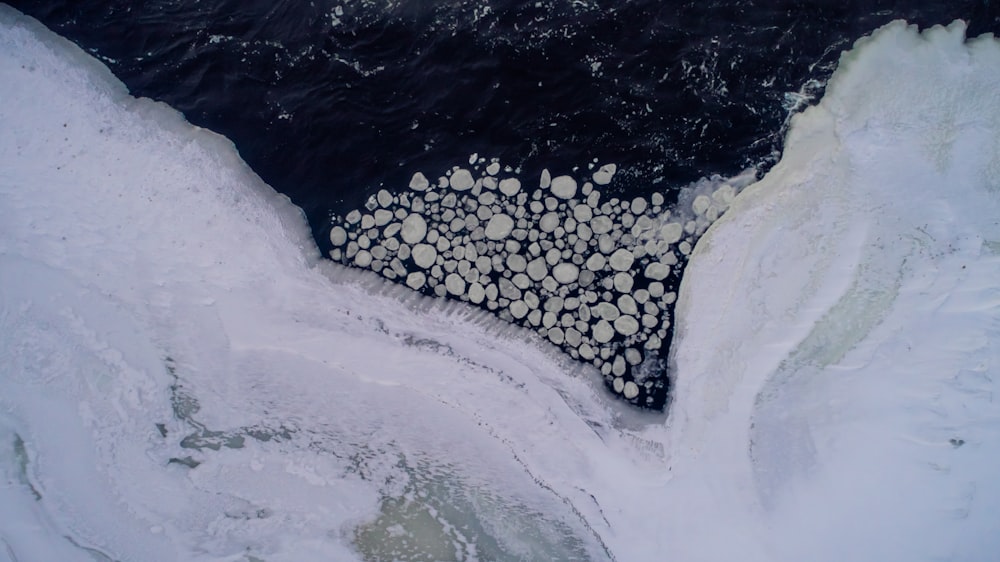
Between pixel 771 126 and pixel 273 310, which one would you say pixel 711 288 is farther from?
pixel 273 310

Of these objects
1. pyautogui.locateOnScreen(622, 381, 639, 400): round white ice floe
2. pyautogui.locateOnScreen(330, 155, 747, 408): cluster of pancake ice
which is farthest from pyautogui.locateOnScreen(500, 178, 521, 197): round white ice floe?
pyautogui.locateOnScreen(622, 381, 639, 400): round white ice floe

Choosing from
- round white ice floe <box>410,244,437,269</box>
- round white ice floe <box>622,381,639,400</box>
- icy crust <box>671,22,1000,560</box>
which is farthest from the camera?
round white ice floe <box>410,244,437,269</box>

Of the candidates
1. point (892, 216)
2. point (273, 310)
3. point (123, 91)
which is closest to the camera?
point (892, 216)

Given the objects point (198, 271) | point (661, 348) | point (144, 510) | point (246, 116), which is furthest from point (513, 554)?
point (246, 116)

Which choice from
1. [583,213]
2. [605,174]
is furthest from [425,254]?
[605,174]

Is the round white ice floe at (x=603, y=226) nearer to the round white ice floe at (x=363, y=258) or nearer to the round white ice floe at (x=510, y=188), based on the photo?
the round white ice floe at (x=510, y=188)

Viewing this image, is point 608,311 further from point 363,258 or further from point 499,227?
point 363,258

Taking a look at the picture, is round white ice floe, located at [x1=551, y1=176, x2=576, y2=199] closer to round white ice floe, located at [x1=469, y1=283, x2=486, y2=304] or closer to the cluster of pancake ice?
the cluster of pancake ice

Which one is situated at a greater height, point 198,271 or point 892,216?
point 892,216

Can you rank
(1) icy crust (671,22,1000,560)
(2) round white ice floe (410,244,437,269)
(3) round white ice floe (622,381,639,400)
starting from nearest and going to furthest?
(1) icy crust (671,22,1000,560) < (3) round white ice floe (622,381,639,400) < (2) round white ice floe (410,244,437,269)
